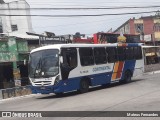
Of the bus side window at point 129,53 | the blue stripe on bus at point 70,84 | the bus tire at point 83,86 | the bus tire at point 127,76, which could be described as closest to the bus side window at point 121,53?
the bus side window at point 129,53

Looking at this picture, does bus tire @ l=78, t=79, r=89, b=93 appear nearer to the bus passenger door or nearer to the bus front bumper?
the bus passenger door

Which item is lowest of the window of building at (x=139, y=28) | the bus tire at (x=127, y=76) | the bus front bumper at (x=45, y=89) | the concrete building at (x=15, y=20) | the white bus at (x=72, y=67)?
the bus tire at (x=127, y=76)

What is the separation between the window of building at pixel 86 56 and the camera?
2348cm

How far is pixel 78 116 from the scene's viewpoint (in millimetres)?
13203

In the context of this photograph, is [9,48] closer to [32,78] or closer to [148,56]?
[32,78]

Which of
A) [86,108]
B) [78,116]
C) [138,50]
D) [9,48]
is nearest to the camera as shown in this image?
[78,116]

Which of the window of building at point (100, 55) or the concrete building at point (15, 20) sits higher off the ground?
the concrete building at point (15, 20)

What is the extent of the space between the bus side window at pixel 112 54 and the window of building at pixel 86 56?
220cm

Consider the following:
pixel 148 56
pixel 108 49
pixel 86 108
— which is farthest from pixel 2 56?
pixel 148 56

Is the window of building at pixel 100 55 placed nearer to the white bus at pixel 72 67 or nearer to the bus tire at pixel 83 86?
the white bus at pixel 72 67

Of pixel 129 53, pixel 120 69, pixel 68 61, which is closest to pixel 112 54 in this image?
pixel 120 69

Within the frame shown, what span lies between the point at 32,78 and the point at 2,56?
11.0 meters

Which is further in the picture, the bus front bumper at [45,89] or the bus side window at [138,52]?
the bus side window at [138,52]

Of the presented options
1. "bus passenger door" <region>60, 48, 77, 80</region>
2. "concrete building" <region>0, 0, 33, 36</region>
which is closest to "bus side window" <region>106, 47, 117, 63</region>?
"bus passenger door" <region>60, 48, 77, 80</region>
